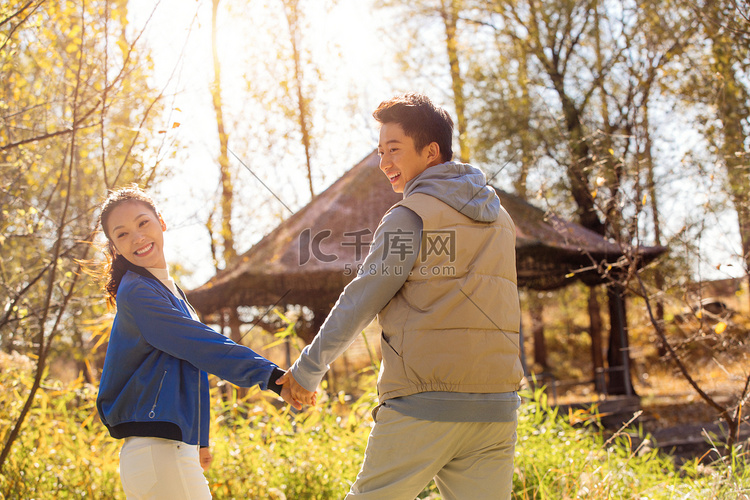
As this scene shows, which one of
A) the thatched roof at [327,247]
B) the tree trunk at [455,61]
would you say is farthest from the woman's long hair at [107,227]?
the tree trunk at [455,61]

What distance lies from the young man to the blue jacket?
0.37 metres

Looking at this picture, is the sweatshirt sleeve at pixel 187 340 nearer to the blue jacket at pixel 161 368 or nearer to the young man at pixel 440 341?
the blue jacket at pixel 161 368

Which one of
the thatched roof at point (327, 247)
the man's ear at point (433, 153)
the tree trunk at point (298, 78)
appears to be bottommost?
the man's ear at point (433, 153)

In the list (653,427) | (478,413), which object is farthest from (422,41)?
(478,413)

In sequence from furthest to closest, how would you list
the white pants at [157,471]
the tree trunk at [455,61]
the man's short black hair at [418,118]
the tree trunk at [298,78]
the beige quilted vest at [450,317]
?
the tree trunk at [455,61]
the tree trunk at [298,78]
the man's short black hair at [418,118]
the white pants at [157,471]
the beige quilted vest at [450,317]

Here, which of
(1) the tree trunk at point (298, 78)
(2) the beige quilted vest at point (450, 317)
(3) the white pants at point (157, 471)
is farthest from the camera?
(1) the tree trunk at point (298, 78)

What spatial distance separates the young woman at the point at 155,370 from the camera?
218cm

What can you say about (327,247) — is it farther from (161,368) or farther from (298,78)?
(161,368)

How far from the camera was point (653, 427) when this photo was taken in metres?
10.1

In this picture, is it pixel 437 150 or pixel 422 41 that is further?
pixel 422 41

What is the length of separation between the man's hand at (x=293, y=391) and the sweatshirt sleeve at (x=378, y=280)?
237 mm

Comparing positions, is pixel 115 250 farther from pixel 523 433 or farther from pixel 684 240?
pixel 684 240

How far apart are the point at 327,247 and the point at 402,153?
5599 millimetres

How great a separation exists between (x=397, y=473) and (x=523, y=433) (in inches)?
102
